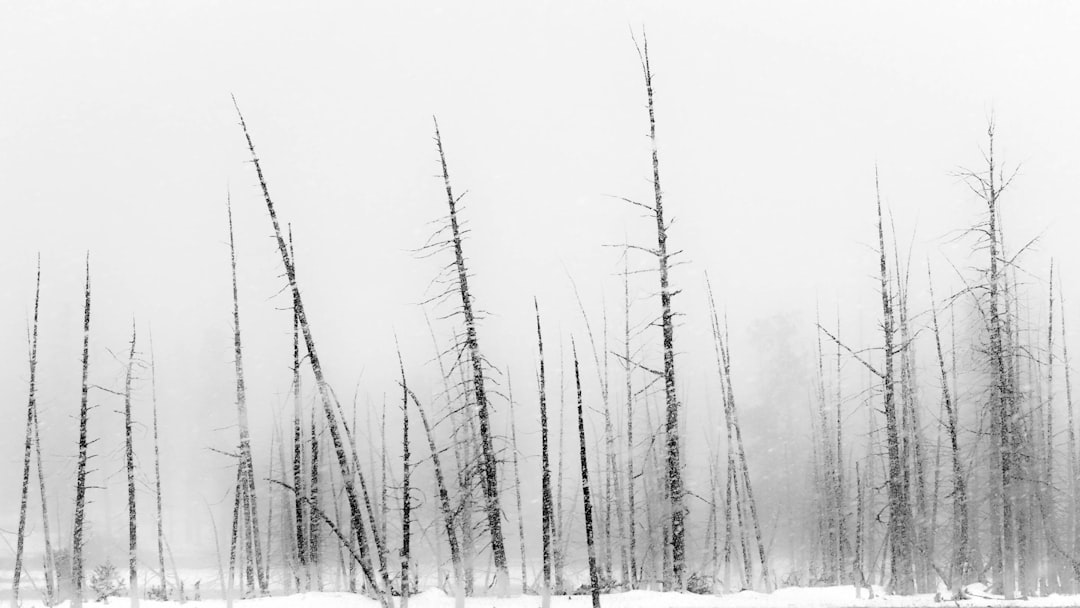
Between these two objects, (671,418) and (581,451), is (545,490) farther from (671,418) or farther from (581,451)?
(671,418)

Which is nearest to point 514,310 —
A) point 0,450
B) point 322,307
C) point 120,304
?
point 322,307

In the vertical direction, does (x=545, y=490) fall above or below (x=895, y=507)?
above

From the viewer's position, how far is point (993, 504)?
70.5 ft

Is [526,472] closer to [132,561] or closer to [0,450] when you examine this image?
[0,450]

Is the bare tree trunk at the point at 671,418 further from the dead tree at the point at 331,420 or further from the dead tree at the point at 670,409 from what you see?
the dead tree at the point at 331,420

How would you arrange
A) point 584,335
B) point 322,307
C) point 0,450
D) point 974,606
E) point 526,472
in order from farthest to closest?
point 322,307
point 584,335
point 526,472
point 0,450
point 974,606

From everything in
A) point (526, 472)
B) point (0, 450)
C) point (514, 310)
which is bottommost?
point (526, 472)

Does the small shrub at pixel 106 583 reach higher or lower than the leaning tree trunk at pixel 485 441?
lower

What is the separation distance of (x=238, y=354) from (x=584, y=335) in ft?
348

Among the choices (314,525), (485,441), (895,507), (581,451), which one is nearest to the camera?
(581,451)

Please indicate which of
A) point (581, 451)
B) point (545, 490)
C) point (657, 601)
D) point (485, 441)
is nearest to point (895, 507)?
point (657, 601)

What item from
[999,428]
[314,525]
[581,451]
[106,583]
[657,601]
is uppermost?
[581,451]

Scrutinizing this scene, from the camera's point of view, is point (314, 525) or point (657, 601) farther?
point (314, 525)

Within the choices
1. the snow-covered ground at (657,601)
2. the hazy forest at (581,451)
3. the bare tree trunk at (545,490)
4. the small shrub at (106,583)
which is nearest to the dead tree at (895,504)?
the hazy forest at (581,451)
